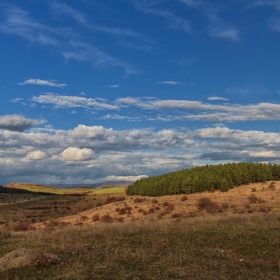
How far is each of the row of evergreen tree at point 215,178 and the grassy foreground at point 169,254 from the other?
77142 millimetres

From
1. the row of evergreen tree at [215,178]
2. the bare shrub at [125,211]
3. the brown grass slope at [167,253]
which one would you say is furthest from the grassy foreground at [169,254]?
the row of evergreen tree at [215,178]

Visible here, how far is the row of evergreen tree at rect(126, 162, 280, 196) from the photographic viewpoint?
9731 centimetres

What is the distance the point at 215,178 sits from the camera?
9756 cm

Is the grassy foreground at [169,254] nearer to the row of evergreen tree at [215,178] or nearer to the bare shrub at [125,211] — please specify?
the bare shrub at [125,211]

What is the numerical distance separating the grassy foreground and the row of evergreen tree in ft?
253

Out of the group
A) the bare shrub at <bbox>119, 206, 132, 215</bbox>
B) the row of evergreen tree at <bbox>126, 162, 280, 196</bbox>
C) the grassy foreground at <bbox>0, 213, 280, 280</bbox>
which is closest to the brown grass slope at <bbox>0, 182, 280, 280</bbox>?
the grassy foreground at <bbox>0, 213, 280, 280</bbox>

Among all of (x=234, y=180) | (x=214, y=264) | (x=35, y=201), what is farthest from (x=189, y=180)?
(x=214, y=264)

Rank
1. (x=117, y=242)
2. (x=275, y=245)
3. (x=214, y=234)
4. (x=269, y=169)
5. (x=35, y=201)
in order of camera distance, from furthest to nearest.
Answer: (x=269, y=169) → (x=35, y=201) → (x=214, y=234) → (x=117, y=242) → (x=275, y=245)

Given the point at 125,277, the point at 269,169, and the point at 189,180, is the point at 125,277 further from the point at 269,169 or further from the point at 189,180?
the point at 269,169

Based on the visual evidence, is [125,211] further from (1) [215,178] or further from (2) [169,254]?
(1) [215,178]

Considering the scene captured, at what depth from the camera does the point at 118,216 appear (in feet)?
162

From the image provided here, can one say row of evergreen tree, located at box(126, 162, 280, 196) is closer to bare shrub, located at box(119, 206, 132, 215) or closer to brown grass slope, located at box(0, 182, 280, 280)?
bare shrub, located at box(119, 206, 132, 215)

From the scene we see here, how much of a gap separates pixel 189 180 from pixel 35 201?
1847 inches

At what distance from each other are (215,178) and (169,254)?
3420 inches
